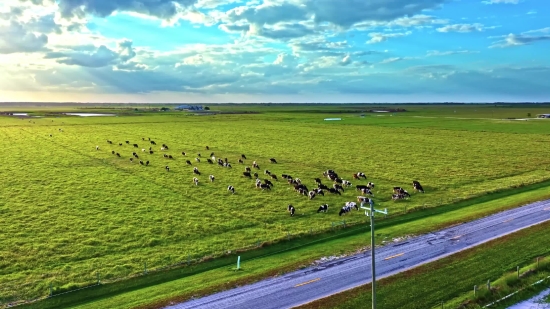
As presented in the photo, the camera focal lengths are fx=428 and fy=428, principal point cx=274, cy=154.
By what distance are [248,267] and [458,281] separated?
43.4 ft

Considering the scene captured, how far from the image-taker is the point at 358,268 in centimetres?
2838

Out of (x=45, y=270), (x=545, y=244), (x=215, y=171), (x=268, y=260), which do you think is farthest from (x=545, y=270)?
(x=215, y=171)

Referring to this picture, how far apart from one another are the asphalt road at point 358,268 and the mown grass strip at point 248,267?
125cm

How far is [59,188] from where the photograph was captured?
2009 inches

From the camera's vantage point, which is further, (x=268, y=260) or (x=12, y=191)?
(x=12, y=191)

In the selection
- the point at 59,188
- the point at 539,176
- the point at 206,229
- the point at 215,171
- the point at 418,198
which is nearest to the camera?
the point at 206,229

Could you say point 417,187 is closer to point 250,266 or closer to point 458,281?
point 458,281

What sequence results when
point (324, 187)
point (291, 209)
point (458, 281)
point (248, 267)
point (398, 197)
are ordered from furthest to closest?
1. point (324, 187)
2. point (398, 197)
3. point (291, 209)
4. point (248, 267)
5. point (458, 281)

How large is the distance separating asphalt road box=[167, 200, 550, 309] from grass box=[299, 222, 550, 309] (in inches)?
41.1

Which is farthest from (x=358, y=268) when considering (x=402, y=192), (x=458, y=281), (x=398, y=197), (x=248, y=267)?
(x=402, y=192)

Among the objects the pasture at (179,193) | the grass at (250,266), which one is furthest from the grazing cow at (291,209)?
the grass at (250,266)

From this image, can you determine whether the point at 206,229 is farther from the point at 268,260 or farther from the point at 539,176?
the point at 539,176

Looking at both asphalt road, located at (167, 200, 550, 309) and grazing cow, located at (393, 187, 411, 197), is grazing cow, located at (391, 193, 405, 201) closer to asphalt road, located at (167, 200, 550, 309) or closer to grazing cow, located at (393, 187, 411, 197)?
grazing cow, located at (393, 187, 411, 197)

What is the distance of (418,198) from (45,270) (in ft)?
119
